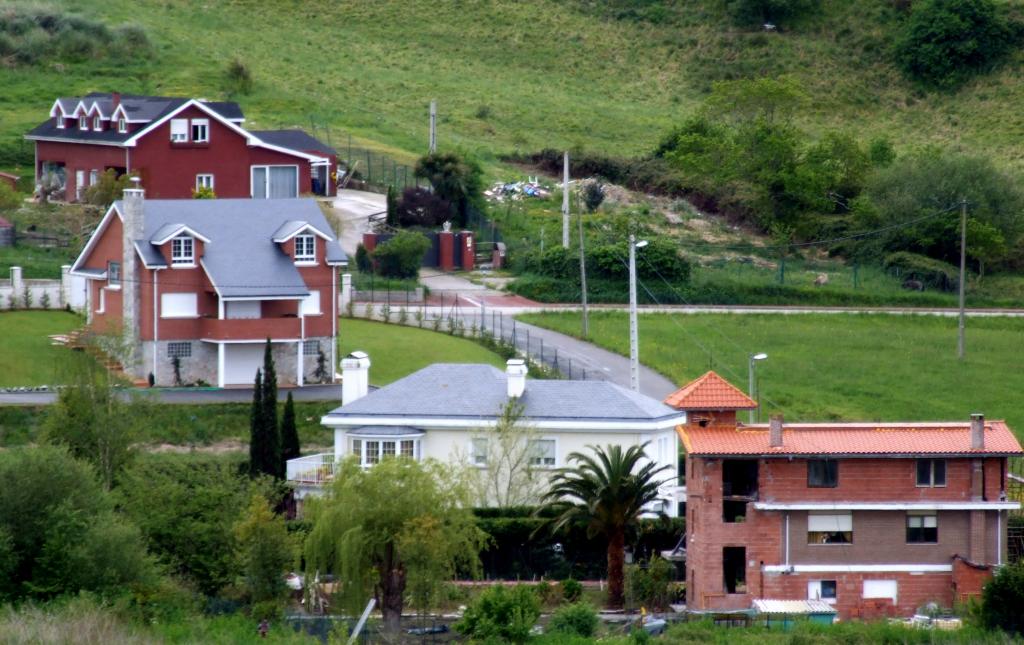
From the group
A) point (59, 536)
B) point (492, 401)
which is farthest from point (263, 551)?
point (492, 401)

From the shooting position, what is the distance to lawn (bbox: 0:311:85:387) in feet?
215

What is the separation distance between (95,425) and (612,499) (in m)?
14.5

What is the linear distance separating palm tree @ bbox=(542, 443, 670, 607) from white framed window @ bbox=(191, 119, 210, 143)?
39286mm

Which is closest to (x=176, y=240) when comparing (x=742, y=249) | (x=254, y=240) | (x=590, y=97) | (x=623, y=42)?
(x=254, y=240)

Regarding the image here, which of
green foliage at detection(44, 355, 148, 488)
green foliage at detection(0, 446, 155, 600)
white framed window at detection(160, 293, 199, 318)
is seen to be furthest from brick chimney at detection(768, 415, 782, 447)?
white framed window at detection(160, 293, 199, 318)

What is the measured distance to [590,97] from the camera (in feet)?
432

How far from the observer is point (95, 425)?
55406mm

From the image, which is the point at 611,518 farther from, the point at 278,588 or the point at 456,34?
the point at 456,34

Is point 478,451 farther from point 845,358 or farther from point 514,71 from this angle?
point 514,71

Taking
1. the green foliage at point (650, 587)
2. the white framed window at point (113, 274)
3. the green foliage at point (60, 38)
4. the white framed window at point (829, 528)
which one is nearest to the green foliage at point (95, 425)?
the white framed window at point (113, 274)

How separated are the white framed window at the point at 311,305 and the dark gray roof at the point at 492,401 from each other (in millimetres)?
9501

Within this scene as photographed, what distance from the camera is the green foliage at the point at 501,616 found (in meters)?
45.1

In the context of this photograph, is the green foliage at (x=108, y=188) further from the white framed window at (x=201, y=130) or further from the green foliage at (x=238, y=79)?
the green foliage at (x=238, y=79)

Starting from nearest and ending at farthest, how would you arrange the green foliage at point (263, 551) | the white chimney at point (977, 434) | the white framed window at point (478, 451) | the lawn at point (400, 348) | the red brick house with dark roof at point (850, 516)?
the green foliage at point (263, 551) < the red brick house with dark roof at point (850, 516) < the white chimney at point (977, 434) < the white framed window at point (478, 451) < the lawn at point (400, 348)
